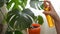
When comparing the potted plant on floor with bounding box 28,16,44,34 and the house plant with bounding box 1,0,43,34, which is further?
the potted plant on floor with bounding box 28,16,44,34

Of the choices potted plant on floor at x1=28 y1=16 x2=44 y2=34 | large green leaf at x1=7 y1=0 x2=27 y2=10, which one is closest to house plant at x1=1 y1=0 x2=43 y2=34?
large green leaf at x1=7 y1=0 x2=27 y2=10

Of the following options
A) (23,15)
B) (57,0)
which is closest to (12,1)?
(23,15)

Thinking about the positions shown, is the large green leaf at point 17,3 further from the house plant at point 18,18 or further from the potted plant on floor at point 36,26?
the potted plant on floor at point 36,26

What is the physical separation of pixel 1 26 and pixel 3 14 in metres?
0.13

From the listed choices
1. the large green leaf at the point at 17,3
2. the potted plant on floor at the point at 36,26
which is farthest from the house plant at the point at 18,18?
the potted plant on floor at the point at 36,26

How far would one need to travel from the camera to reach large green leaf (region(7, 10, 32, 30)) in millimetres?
→ 1137

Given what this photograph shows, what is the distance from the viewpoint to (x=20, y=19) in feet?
3.77

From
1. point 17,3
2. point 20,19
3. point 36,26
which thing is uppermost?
point 17,3

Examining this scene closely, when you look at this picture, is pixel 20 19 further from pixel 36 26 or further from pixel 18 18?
pixel 36 26

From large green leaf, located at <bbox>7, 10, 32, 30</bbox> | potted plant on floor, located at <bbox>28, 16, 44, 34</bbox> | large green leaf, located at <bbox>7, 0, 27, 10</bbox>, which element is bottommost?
potted plant on floor, located at <bbox>28, 16, 44, 34</bbox>

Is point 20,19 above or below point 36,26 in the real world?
above

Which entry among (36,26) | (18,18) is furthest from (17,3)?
(36,26)

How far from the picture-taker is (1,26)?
4.38 ft

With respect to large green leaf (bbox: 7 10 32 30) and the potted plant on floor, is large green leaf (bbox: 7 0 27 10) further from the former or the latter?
the potted plant on floor
